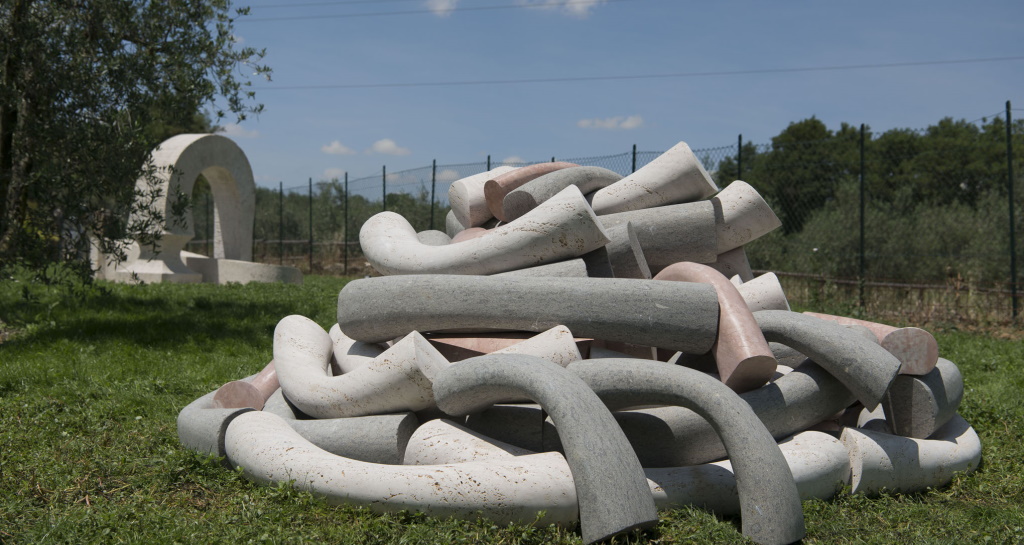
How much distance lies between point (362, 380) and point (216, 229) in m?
13.6

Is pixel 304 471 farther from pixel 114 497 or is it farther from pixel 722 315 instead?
pixel 722 315

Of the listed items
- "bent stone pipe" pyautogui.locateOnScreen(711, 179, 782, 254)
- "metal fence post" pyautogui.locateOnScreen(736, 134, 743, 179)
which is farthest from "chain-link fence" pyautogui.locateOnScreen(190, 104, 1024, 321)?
"bent stone pipe" pyautogui.locateOnScreen(711, 179, 782, 254)

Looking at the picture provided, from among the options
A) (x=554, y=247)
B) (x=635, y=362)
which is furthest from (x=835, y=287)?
(x=635, y=362)

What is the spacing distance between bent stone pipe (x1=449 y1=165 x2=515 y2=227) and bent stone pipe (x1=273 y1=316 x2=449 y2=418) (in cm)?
160

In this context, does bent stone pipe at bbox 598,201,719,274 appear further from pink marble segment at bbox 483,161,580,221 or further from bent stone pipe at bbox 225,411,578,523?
bent stone pipe at bbox 225,411,578,523

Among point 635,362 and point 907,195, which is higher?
point 907,195

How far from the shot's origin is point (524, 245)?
15.4ft

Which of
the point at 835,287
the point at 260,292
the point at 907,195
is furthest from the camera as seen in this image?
the point at 907,195

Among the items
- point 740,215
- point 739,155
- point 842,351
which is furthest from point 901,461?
point 739,155

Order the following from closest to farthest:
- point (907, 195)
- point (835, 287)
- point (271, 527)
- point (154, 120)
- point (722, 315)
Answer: point (271, 527), point (722, 315), point (154, 120), point (835, 287), point (907, 195)

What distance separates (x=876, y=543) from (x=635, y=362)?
1207mm

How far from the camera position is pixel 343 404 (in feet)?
13.6

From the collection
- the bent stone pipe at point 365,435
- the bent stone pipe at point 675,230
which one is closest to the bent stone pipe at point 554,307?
the bent stone pipe at point 365,435

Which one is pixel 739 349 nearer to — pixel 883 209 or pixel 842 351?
pixel 842 351
